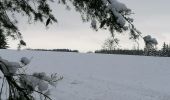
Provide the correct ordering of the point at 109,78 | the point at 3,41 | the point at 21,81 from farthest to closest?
the point at 109,78
the point at 3,41
the point at 21,81

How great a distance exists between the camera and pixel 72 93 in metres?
20.2

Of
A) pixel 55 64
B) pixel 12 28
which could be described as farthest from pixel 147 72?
pixel 12 28

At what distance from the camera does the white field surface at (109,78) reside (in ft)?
66.4

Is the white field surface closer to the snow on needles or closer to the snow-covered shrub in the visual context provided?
the snow-covered shrub

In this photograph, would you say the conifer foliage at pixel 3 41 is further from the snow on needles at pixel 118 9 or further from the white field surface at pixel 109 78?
the white field surface at pixel 109 78

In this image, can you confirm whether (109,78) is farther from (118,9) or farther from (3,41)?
(118,9)

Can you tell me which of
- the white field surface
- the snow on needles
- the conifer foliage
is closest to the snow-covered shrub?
the conifer foliage

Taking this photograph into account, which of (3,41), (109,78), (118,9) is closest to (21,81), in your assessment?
(3,41)

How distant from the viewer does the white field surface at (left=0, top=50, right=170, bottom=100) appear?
20.2m

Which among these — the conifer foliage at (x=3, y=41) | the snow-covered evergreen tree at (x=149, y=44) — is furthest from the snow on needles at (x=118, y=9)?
the conifer foliage at (x=3, y=41)

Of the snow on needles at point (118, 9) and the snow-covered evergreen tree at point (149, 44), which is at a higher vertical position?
the snow on needles at point (118, 9)

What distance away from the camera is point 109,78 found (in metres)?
28.6

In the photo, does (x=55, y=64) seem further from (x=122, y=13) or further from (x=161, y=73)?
(x=122, y=13)

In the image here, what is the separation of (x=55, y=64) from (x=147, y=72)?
8889 millimetres
